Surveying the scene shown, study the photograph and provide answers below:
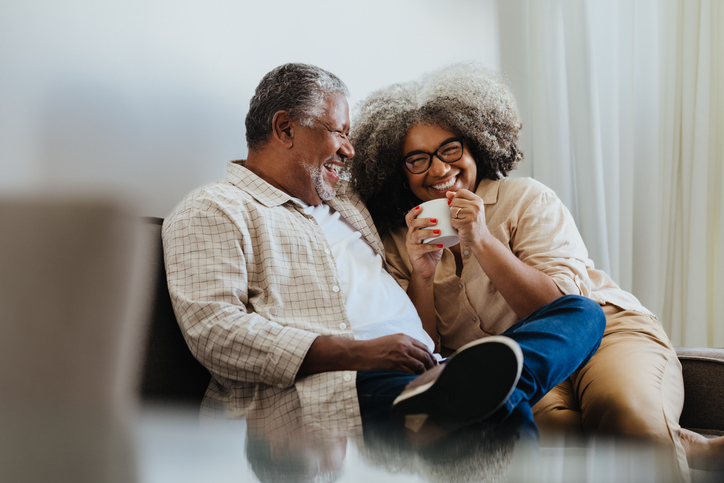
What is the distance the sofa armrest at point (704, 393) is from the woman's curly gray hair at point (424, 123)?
2.40 feet

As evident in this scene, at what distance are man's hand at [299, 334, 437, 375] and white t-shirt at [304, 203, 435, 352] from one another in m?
0.18

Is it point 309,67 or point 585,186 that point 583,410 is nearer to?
point 309,67

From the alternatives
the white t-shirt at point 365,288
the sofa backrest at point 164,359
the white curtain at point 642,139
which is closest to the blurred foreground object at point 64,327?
A: the sofa backrest at point 164,359

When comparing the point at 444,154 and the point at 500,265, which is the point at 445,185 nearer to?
the point at 444,154

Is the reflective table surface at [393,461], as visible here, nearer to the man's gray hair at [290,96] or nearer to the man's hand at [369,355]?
the man's hand at [369,355]

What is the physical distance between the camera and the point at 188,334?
114 cm

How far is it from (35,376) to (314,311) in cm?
53

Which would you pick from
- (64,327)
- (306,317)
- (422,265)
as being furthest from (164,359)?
(422,265)

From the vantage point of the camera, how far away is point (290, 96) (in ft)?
5.04

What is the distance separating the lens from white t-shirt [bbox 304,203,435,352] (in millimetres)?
1365

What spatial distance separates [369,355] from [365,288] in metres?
0.33

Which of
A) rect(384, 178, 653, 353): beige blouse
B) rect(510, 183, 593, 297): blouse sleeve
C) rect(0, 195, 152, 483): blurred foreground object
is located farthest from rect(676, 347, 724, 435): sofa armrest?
rect(0, 195, 152, 483): blurred foreground object

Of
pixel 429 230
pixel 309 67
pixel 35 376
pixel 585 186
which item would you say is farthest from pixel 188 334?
pixel 585 186

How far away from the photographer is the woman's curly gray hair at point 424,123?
1753 mm
